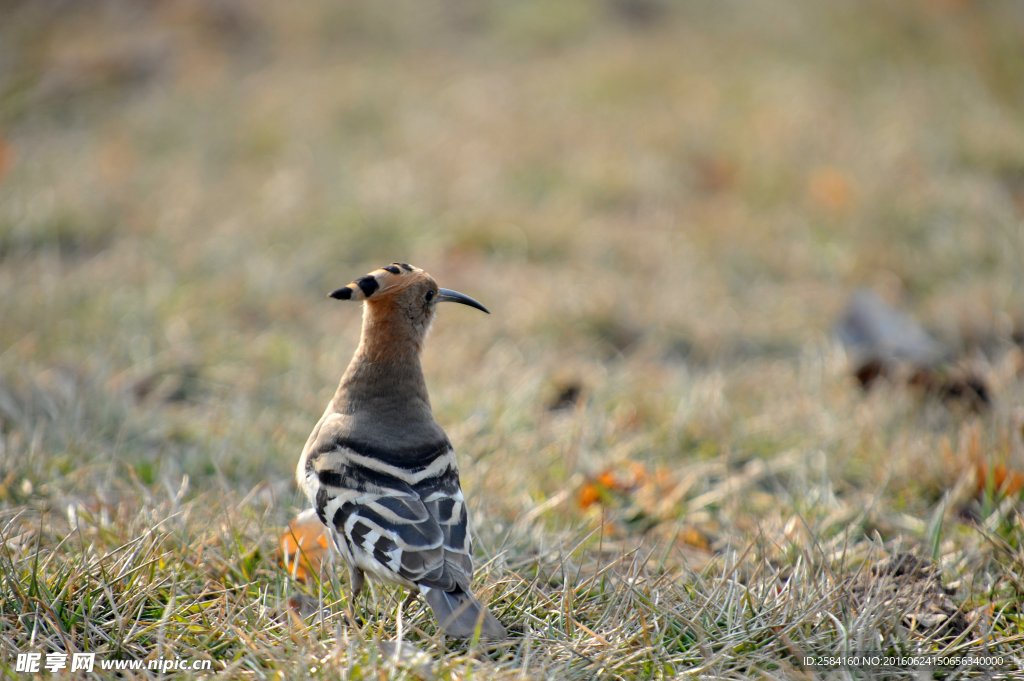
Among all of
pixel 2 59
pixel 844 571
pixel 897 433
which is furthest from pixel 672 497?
pixel 2 59

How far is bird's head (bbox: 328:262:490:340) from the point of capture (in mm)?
2408

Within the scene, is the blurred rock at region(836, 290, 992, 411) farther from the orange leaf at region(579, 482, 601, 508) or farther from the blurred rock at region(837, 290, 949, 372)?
the orange leaf at region(579, 482, 601, 508)

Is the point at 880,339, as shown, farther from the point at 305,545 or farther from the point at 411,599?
the point at 305,545

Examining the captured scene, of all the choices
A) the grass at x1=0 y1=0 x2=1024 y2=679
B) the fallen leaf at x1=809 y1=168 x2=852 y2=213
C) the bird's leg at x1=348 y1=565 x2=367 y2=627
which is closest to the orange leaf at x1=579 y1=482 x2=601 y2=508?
the grass at x1=0 y1=0 x2=1024 y2=679

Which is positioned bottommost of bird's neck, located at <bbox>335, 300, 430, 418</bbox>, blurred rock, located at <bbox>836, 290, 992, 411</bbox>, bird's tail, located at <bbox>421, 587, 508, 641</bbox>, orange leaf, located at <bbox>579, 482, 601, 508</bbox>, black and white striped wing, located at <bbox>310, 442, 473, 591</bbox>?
orange leaf, located at <bbox>579, 482, 601, 508</bbox>

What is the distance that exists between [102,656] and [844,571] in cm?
199

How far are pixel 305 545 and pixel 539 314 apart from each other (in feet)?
8.54

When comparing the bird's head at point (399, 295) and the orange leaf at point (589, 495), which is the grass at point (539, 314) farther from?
the bird's head at point (399, 295)

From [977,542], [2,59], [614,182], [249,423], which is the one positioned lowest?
[977,542]

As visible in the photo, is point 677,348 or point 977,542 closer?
point 977,542

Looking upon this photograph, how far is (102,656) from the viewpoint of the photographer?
78.2 inches

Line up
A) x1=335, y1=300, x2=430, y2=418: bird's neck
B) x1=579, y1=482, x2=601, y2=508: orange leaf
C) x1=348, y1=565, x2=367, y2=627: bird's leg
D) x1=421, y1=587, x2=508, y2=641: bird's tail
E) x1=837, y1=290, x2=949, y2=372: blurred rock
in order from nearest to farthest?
x1=421, y1=587, x2=508, y2=641: bird's tail → x1=348, y1=565, x2=367, y2=627: bird's leg → x1=335, y1=300, x2=430, y2=418: bird's neck → x1=579, y1=482, x2=601, y2=508: orange leaf → x1=837, y1=290, x2=949, y2=372: blurred rock

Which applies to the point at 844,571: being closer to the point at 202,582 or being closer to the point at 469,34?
the point at 202,582

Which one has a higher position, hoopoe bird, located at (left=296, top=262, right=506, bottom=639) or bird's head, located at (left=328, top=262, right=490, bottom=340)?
bird's head, located at (left=328, top=262, right=490, bottom=340)
